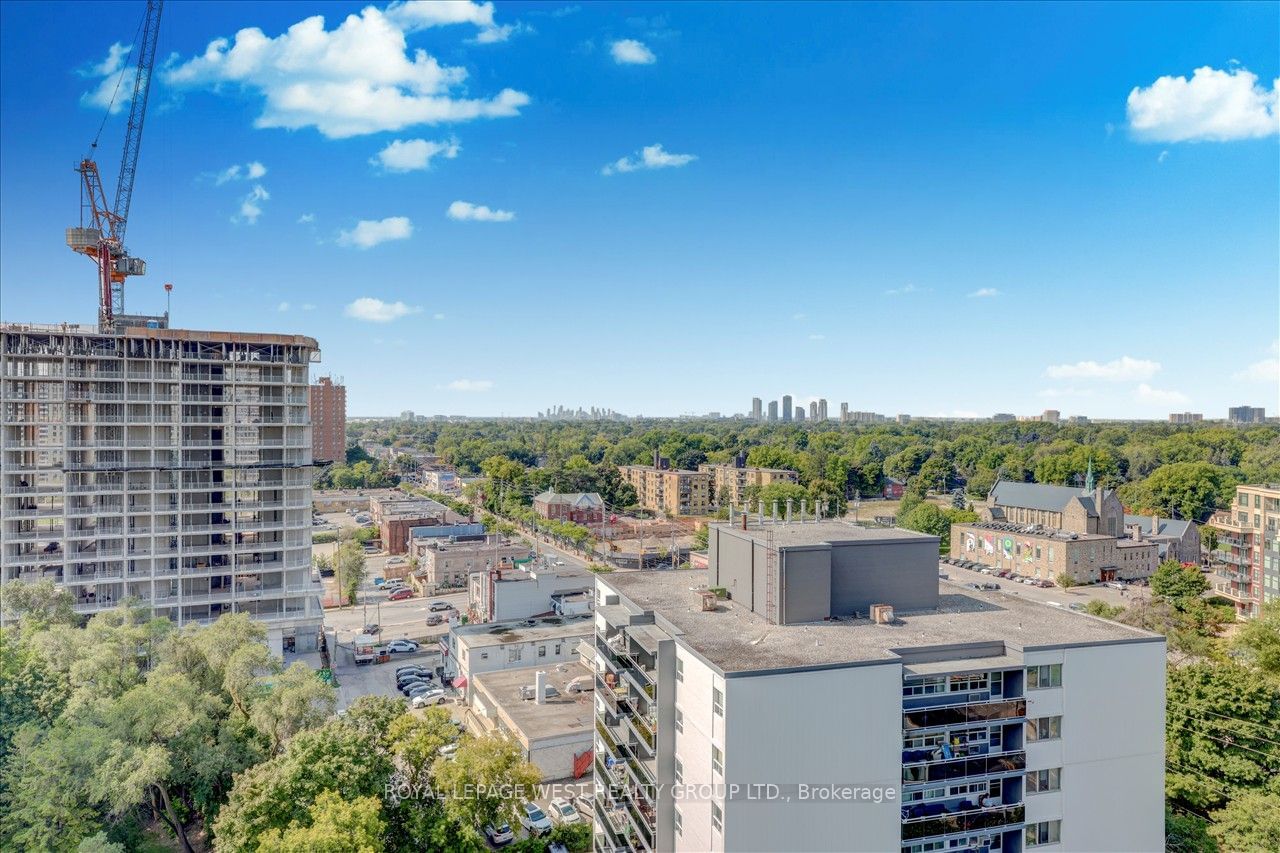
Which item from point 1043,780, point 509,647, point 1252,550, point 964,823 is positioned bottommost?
point 509,647

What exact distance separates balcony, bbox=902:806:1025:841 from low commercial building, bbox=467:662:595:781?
12.1m

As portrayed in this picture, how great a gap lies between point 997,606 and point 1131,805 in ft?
17.6

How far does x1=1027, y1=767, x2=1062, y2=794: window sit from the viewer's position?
665 inches

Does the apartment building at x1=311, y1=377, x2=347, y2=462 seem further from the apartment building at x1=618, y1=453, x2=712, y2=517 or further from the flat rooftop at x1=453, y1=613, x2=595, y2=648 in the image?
the flat rooftop at x1=453, y1=613, x2=595, y2=648

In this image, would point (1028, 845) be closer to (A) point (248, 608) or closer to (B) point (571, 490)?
(A) point (248, 608)

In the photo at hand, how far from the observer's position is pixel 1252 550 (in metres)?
44.4

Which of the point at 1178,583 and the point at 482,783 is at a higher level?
the point at 482,783

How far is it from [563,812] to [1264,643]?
29.8m

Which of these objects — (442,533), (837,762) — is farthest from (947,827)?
(442,533)

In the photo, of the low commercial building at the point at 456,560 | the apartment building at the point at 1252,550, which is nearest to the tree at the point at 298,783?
the low commercial building at the point at 456,560

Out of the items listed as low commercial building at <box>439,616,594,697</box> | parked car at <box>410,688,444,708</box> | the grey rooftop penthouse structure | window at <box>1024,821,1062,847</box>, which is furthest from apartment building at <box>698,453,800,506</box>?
window at <box>1024,821,1062,847</box>

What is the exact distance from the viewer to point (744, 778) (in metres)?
14.9

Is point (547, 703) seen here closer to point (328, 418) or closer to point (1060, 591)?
point (1060, 591)

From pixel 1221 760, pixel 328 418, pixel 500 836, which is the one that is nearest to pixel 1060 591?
pixel 1221 760
